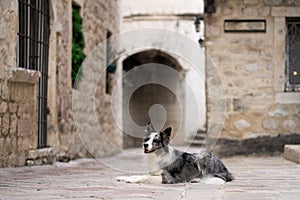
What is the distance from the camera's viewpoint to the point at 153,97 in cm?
2044

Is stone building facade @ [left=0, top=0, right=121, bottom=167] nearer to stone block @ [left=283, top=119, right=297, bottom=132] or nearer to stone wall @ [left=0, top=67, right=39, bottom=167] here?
stone wall @ [left=0, top=67, right=39, bottom=167]

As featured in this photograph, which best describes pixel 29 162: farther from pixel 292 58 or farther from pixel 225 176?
pixel 292 58

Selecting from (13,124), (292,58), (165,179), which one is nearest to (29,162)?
(13,124)

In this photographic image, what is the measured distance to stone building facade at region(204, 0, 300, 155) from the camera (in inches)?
365

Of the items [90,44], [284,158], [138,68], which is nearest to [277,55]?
[284,158]

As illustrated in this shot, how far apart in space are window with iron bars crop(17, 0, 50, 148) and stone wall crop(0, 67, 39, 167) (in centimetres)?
32

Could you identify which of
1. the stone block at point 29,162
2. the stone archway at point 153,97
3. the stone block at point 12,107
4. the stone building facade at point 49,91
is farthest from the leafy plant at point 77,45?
the stone archway at point 153,97

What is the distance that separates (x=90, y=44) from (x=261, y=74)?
3.37 m

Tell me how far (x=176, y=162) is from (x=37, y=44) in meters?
3.58

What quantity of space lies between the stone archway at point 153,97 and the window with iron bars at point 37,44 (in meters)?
10.7

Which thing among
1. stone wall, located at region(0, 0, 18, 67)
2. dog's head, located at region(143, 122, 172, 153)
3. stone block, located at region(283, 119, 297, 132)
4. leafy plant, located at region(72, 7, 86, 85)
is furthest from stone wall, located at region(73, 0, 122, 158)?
dog's head, located at region(143, 122, 172, 153)

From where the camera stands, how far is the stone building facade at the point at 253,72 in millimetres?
9266

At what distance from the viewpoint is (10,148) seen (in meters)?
6.50

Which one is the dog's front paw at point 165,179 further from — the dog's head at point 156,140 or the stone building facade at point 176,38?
the stone building facade at point 176,38
